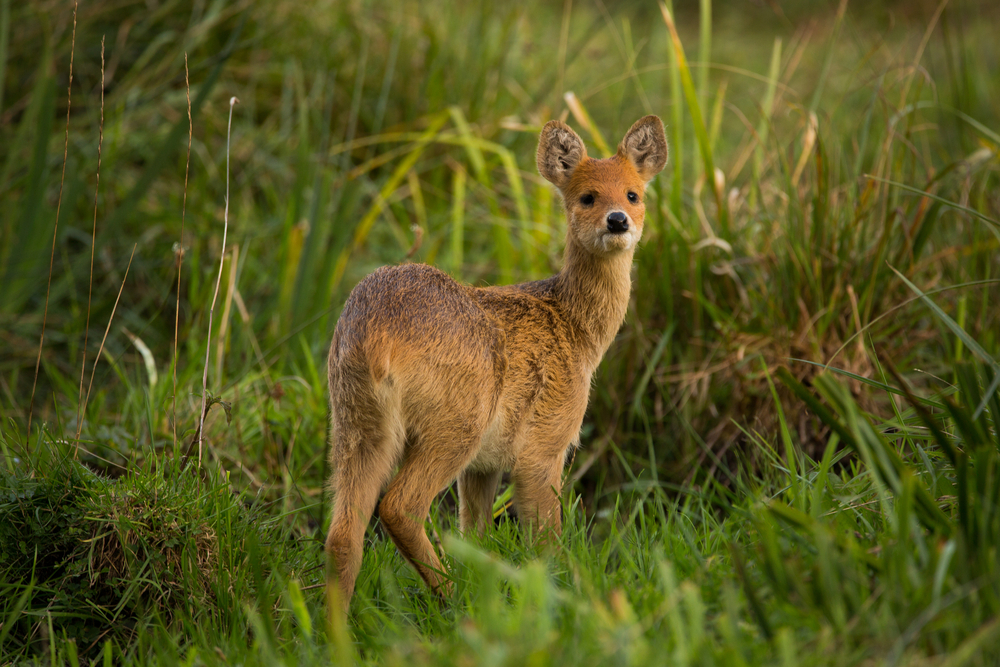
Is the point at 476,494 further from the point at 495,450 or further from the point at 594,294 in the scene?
the point at 594,294

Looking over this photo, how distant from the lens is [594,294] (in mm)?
4379

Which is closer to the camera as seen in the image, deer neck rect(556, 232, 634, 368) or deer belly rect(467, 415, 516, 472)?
deer belly rect(467, 415, 516, 472)

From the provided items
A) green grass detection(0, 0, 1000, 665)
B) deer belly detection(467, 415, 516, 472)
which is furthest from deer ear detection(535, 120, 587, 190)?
deer belly detection(467, 415, 516, 472)

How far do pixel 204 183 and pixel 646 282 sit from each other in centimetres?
363

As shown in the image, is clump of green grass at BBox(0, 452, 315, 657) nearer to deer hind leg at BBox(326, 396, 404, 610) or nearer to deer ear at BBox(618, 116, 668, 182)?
deer hind leg at BBox(326, 396, 404, 610)

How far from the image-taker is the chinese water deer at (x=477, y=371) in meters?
3.39

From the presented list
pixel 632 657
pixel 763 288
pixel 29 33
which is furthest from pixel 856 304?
pixel 29 33

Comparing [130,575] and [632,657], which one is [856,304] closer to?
[632,657]

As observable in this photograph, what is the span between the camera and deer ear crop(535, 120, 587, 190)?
14.8ft

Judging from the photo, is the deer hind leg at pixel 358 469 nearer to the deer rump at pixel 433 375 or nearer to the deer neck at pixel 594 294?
the deer rump at pixel 433 375

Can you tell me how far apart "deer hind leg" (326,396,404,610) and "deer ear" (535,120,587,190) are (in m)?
1.80

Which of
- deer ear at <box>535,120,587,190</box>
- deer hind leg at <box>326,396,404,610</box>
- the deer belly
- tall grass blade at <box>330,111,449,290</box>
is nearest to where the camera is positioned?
deer hind leg at <box>326,396,404,610</box>

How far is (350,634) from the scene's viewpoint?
305 centimetres

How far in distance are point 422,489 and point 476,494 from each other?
2.53 ft
